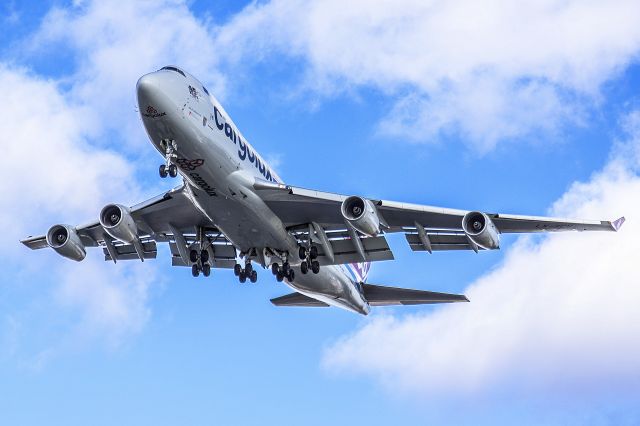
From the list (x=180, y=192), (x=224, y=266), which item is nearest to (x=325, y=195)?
(x=180, y=192)

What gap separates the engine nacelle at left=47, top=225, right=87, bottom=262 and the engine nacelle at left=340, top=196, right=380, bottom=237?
38.6 feet

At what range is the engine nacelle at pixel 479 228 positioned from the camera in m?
35.4

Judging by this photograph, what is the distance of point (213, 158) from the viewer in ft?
109

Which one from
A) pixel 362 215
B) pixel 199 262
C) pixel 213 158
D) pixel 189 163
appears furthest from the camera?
pixel 199 262

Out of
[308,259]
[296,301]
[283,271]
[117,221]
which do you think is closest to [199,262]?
[283,271]

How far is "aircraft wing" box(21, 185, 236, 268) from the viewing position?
38.7 metres

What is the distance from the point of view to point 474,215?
3566cm

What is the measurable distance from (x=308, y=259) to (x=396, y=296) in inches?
339

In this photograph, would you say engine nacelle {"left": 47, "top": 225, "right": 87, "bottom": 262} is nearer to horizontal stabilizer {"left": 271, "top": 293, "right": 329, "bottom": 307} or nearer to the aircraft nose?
the aircraft nose

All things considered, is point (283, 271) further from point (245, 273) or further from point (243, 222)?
point (243, 222)

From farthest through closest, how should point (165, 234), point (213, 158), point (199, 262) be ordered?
1. point (165, 234)
2. point (199, 262)
3. point (213, 158)

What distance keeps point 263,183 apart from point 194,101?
13.8 ft

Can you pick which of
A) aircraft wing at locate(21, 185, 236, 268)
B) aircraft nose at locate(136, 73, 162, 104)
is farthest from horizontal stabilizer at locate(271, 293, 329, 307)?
aircraft nose at locate(136, 73, 162, 104)

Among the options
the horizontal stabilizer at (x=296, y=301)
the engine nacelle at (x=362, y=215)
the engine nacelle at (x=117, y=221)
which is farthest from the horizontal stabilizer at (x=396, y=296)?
the engine nacelle at (x=117, y=221)
